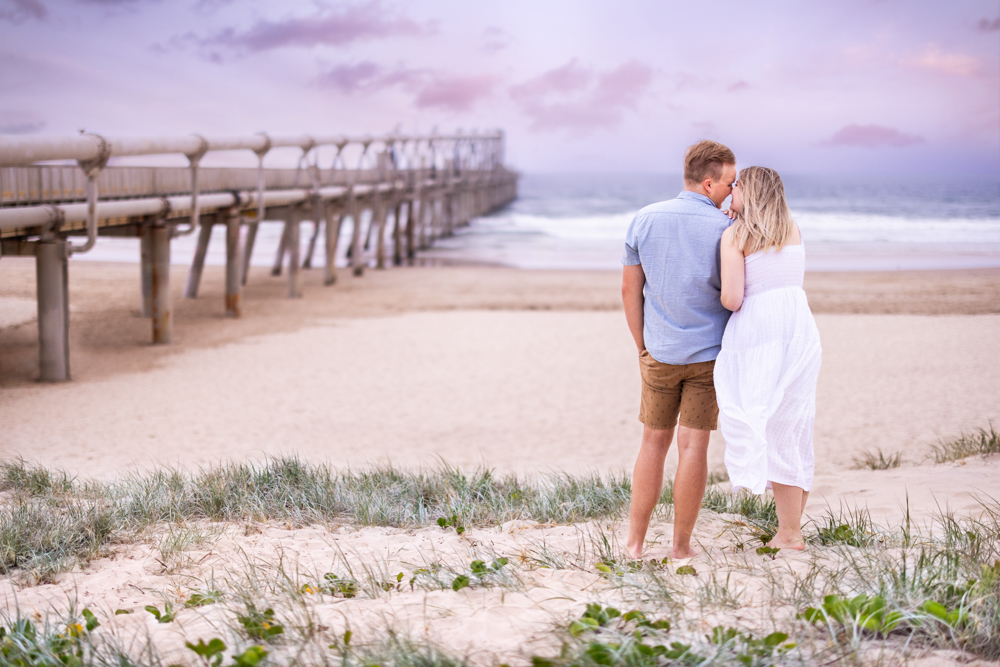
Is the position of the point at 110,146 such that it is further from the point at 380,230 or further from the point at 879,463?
the point at 380,230

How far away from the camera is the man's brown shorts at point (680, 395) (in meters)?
2.76

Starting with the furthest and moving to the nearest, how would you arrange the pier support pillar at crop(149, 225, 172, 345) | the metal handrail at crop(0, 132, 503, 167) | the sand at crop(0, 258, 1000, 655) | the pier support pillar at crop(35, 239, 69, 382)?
the pier support pillar at crop(149, 225, 172, 345), the pier support pillar at crop(35, 239, 69, 382), the metal handrail at crop(0, 132, 503, 167), the sand at crop(0, 258, 1000, 655)

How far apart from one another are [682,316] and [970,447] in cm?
341

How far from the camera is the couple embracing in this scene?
8.74ft

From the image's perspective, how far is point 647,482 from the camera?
2.86 metres

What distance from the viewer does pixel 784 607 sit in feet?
7.29

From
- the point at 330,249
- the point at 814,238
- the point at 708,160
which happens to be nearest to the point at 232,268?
the point at 330,249

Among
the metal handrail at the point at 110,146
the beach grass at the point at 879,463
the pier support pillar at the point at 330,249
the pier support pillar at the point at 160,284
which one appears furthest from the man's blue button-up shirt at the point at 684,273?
the pier support pillar at the point at 330,249

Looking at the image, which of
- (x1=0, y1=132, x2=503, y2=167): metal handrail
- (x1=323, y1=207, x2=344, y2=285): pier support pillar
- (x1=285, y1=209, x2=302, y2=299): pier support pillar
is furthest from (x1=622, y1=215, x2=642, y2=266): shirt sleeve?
(x1=323, y1=207, x2=344, y2=285): pier support pillar

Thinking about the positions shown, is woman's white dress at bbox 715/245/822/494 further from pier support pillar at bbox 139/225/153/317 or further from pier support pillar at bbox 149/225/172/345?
pier support pillar at bbox 139/225/153/317

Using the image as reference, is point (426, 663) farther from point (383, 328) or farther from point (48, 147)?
point (383, 328)

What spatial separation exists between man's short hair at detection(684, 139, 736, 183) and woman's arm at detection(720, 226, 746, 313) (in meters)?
0.23

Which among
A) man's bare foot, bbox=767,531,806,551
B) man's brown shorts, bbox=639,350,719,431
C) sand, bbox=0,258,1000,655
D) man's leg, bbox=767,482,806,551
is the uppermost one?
man's brown shorts, bbox=639,350,719,431

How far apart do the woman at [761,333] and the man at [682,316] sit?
7cm
